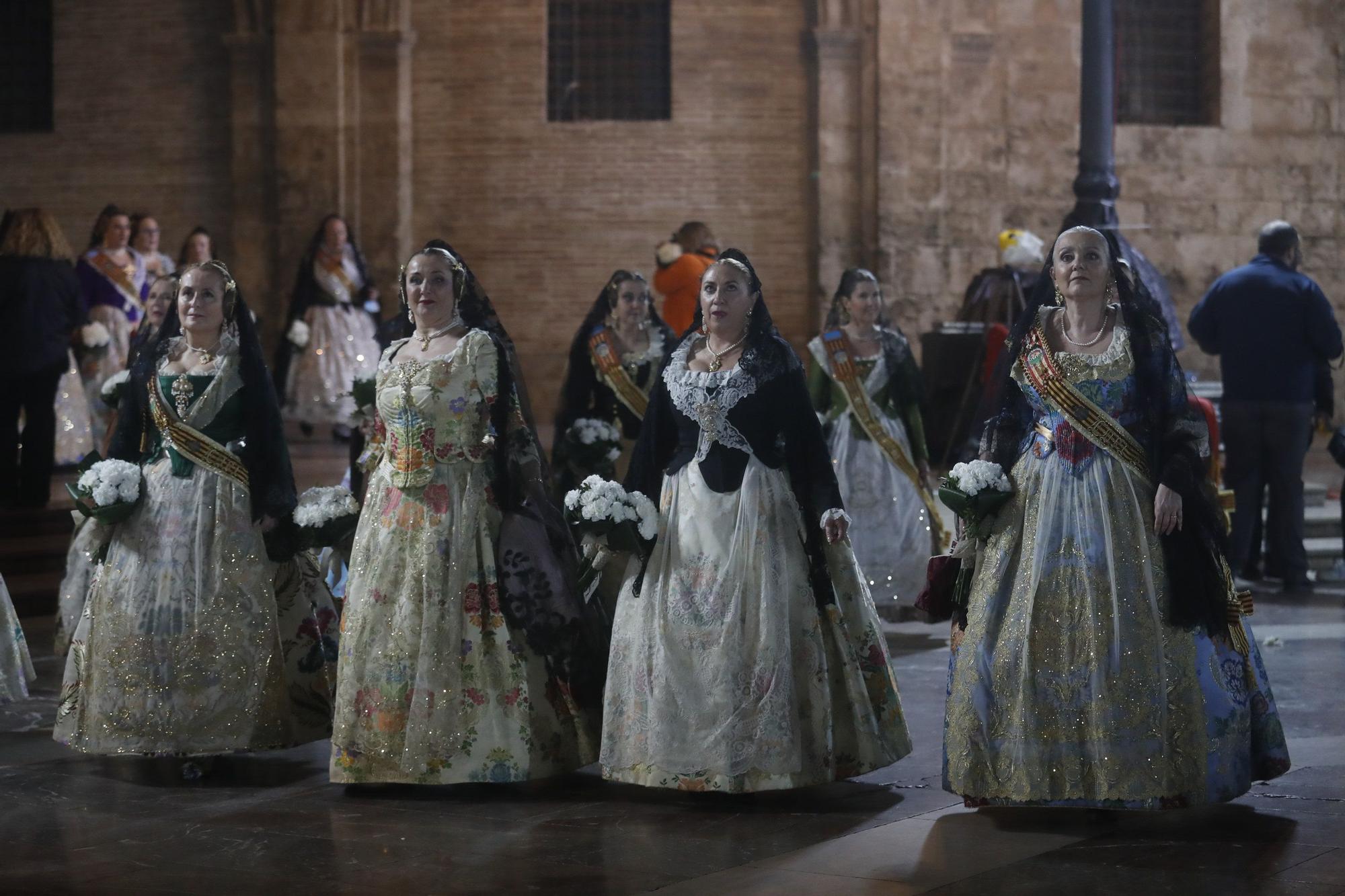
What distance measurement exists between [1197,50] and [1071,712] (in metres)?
13.5

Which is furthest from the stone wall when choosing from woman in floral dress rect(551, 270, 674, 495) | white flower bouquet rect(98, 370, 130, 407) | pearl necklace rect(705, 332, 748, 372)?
pearl necklace rect(705, 332, 748, 372)

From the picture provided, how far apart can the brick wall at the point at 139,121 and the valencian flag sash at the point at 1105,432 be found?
12.8 metres

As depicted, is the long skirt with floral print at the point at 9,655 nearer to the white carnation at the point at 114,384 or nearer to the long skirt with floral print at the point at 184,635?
the white carnation at the point at 114,384

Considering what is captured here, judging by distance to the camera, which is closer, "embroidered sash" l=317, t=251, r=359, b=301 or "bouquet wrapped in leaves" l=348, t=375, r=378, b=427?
"bouquet wrapped in leaves" l=348, t=375, r=378, b=427

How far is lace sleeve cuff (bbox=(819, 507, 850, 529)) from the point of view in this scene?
A: 5746mm

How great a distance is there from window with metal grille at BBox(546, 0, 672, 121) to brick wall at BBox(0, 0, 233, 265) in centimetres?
300

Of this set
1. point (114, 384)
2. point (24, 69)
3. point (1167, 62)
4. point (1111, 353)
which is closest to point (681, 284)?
point (114, 384)

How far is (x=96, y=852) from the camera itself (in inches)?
207

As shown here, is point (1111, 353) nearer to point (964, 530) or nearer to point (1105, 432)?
point (1105, 432)

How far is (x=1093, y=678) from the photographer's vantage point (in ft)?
17.5

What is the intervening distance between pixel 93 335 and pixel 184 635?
6479 millimetres

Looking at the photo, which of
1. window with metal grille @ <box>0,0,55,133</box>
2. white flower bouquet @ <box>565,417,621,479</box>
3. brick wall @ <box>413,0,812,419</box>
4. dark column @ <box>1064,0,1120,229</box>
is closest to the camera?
white flower bouquet @ <box>565,417,621,479</box>

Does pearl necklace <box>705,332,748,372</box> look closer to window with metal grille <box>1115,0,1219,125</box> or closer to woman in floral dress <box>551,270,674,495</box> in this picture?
woman in floral dress <box>551,270,674,495</box>

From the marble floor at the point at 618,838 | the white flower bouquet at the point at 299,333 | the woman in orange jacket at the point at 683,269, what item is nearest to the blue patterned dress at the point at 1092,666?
the marble floor at the point at 618,838
